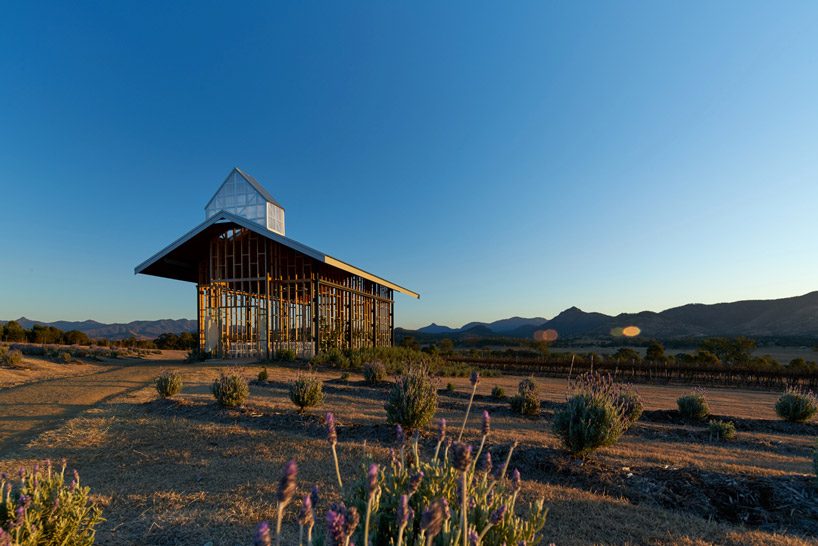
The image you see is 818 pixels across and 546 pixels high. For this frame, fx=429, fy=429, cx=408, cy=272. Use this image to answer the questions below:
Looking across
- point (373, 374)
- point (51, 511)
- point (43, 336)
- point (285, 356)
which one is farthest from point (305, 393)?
point (43, 336)

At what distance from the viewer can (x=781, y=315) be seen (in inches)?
3647

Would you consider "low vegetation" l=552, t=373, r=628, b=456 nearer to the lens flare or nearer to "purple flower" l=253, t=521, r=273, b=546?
"purple flower" l=253, t=521, r=273, b=546

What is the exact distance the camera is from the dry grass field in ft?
13.2

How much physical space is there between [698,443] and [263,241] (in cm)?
1839

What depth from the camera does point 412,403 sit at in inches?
286

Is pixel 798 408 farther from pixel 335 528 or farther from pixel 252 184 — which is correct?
pixel 252 184

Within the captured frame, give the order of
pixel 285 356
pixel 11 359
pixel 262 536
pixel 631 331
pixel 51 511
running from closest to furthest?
pixel 262 536, pixel 51 511, pixel 11 359, pixel 285 356, pixel 631 331

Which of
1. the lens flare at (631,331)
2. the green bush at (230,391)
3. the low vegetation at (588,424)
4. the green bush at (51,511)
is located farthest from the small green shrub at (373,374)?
the lens flare at (631,331)

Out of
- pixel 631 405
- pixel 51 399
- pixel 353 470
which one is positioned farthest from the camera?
pixel 51 399

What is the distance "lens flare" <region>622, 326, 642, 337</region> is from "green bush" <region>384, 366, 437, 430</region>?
98282 millimetres

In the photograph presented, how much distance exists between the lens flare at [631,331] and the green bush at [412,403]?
98.3 meters

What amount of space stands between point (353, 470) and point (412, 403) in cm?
209

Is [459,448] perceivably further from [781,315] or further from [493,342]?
[781,315]

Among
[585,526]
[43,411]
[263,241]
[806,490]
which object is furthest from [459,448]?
[263,241]
